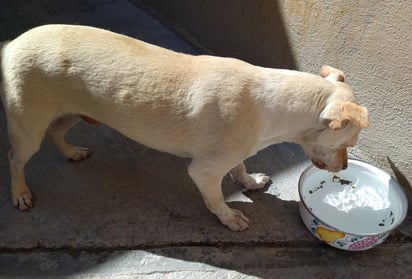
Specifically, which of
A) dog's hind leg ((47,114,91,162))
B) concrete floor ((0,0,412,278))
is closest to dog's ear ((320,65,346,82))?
concrete floor ((0,0,412,278))

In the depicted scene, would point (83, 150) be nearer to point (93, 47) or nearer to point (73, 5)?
point (93, 47)

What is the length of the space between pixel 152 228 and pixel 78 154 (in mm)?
737

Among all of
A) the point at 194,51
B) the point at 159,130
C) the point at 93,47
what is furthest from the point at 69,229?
the point at 194,51

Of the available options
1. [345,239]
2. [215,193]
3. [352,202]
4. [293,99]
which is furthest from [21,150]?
[352,202]

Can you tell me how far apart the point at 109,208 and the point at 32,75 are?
906mm

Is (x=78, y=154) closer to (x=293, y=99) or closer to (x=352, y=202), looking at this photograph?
(x=293, y=99)

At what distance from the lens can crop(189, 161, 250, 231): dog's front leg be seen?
2609 mm

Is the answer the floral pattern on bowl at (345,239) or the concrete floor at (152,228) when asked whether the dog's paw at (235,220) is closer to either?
the concrete floor at (152,228)

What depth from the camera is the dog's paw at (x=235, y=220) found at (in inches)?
112

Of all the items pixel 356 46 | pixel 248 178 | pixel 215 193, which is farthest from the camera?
pixel 248 178

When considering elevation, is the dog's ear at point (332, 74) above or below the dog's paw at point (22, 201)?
above

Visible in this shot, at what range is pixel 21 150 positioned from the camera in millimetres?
2779

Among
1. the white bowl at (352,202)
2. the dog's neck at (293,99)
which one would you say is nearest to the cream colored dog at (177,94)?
the dog's neck at (293,99)

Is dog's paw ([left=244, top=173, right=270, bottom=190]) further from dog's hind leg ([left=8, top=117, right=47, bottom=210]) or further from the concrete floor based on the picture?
dog's hind leg ([left=8, top=117, right=47, bottom=210])
